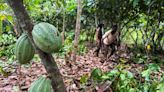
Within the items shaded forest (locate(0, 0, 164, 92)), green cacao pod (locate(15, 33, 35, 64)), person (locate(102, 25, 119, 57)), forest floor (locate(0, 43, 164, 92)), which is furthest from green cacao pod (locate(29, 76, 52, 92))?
person (locate(102, 25, 119, 57))

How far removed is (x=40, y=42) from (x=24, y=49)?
0.41 feet

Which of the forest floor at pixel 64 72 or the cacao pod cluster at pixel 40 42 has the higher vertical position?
the cacao pod cluster at pixel 40 42

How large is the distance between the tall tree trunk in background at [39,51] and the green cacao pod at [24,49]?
0.03 m

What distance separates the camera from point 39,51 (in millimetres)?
1037

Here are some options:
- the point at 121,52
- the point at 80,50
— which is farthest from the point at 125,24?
the point at 80,50

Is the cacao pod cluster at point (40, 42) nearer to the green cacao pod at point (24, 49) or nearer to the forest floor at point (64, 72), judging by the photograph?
the green cacao pod at point (24, 49)

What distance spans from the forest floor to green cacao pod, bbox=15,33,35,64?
4.14 ft

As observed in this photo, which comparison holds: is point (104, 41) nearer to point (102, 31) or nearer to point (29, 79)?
point (102, 31)

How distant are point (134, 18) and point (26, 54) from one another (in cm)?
378

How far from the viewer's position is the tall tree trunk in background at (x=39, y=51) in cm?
99

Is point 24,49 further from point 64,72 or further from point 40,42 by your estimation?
point 64,72

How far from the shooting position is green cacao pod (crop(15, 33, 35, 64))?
107cm

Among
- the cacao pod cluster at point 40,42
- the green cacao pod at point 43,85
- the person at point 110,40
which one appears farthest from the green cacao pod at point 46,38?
the person at point 110,40

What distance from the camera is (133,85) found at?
8.07ft
